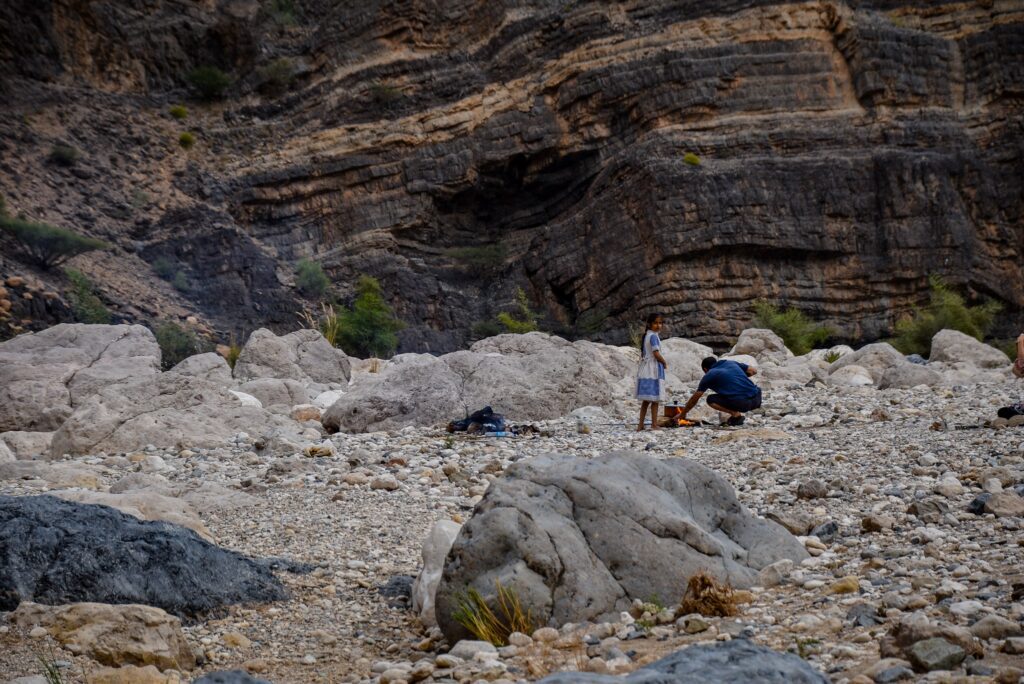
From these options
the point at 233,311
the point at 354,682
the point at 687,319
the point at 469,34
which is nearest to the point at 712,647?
Answer: the point at 354,682

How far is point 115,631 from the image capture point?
4.64 meters

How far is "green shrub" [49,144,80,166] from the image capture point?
3309cm

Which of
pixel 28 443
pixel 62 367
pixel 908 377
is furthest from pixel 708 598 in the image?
pixel 62 367

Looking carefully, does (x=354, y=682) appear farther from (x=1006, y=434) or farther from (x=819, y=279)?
(x=819, y=279)

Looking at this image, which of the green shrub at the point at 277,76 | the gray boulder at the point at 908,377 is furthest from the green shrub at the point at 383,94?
the gray boulder at the point at 908,377

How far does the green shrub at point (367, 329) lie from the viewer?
28.6 metres

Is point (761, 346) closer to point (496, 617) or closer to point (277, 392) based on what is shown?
point (277, 392)

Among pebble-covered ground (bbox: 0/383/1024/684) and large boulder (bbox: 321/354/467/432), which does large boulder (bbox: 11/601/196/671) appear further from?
large boulder (bbox: 321/354/467/432)

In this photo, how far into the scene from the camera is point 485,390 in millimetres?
12523

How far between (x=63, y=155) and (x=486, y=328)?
15.1 m

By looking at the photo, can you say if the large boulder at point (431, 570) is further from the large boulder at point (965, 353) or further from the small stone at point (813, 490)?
the large boulder at point (965, 353)

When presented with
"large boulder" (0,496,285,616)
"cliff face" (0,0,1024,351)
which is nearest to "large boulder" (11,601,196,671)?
"large boulder" (0,496,285,616)

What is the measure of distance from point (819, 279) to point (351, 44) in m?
21.0

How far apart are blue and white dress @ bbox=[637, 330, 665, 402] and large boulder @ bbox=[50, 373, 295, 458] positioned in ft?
13.5
